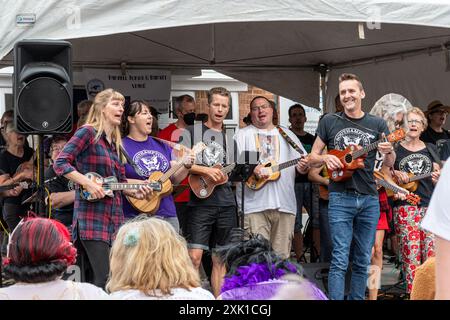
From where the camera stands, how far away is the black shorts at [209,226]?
23.1 ft

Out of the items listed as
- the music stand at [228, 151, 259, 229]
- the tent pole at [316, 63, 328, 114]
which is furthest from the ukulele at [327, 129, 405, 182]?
the tent pole at [316, 63, 328, 114]

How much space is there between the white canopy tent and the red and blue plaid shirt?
2.74 feet

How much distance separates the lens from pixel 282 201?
7625mm

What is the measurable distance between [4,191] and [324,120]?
10.1ft

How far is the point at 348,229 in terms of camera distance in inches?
261

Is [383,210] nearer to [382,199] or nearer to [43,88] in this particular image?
[382,199]

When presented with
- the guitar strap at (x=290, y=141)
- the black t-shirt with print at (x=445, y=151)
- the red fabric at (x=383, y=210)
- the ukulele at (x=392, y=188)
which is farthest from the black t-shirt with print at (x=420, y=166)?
the guitar strap at (x=290, y=141)

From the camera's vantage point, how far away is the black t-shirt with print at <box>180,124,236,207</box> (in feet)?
23.4

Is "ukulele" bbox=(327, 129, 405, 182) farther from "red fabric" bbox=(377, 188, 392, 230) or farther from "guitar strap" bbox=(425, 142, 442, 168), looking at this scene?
"guitar strap" bbox=(425, 142, 442, 168)

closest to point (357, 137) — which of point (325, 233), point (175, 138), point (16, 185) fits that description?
point (325, 233)

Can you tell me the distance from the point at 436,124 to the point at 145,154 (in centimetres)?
374

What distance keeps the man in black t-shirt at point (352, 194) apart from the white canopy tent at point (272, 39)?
2.35 ft

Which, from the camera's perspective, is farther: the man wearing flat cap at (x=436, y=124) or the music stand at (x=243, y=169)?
the man wearing flat cap at (x=436, y=124)

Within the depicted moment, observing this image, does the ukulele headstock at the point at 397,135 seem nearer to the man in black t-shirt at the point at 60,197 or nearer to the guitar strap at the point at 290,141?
the guitar strap at the point at 290,141
